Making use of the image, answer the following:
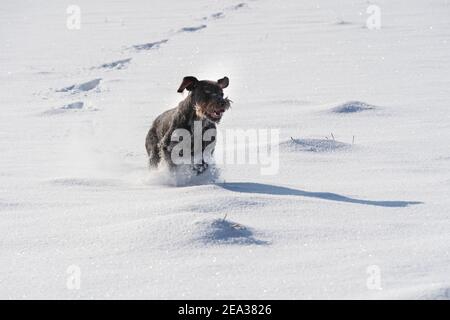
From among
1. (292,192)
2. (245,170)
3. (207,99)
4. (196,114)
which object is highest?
(207,99)

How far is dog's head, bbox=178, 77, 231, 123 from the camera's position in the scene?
23.7ft

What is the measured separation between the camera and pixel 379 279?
391 centimetres

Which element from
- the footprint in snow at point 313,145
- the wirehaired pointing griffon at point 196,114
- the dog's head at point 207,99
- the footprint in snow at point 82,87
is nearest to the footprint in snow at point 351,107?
the footprint in snow at point 313,145

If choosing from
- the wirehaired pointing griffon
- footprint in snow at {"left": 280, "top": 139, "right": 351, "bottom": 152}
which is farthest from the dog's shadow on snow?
footprint in snow at {"left": 280, "top": 139, "right": 351, "bottom": 152}

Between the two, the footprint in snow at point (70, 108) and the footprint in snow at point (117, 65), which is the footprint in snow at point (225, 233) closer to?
the footprint in snow at point (70, 108)

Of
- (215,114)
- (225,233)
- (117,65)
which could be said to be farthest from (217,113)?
(117,65)

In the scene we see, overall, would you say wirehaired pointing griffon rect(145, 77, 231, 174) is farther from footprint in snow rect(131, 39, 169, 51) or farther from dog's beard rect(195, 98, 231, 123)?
footprint in snow rect(131, 39, 169, 51)

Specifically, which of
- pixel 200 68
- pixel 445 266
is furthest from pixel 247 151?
pixel 200 68

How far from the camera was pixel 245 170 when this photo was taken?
7441mm

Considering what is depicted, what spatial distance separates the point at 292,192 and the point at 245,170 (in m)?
1.42

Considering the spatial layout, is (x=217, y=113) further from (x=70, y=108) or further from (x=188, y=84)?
(x=70, y=108)

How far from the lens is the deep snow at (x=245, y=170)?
409 centimetres

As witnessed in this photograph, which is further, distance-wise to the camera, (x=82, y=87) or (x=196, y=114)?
(x=82, y=87)

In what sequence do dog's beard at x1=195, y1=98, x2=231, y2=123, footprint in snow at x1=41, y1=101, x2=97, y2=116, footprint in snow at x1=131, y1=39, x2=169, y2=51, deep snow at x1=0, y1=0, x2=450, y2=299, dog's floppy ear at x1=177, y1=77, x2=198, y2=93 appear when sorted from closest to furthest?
deep snow at x1=0, y1=0, x2=450, y2=299
dog's beard at x1=195, y1=98, x2=231, y2=123
dog's floppy ear at x1=177, y1=77, x2=198, y2=93
footprint in snow at x1=41, y1=101, x2=97, y2=116
footprint in snow at x1=131, y1=39, x2=169, y2=51
